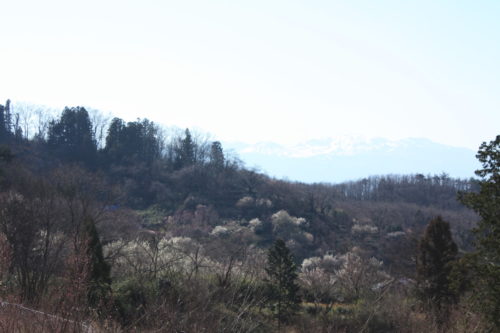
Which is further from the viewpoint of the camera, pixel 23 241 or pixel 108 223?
pixel 108 223

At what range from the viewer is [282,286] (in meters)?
20.7

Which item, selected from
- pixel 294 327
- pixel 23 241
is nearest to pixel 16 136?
pixel 23 241

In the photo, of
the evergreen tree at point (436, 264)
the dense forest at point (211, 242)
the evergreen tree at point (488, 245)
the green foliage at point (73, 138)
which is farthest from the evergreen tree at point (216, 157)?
the evergreen tree at point (488, 245)

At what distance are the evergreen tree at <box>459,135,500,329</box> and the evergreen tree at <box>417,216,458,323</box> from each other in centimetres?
877

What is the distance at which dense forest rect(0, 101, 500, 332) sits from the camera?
915 cm

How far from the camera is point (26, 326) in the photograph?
4820 mm

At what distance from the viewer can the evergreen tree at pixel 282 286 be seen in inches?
797

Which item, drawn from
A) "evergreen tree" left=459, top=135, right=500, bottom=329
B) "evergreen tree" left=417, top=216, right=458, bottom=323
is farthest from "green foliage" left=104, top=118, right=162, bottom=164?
"evergreen tree" left=459, top=135, right=500, bottom=329

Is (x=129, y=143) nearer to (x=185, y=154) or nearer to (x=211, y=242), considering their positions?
(x=185, y=154)

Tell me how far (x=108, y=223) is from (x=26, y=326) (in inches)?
1043

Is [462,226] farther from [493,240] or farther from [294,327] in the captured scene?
[493,240]

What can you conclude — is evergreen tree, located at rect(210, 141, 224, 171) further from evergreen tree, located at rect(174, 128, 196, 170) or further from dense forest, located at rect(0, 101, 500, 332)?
evergreen tree, located at rect(174, 128, 196, 170)

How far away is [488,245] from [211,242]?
1086 inches

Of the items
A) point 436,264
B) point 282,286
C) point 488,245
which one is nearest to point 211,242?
point 282,286
